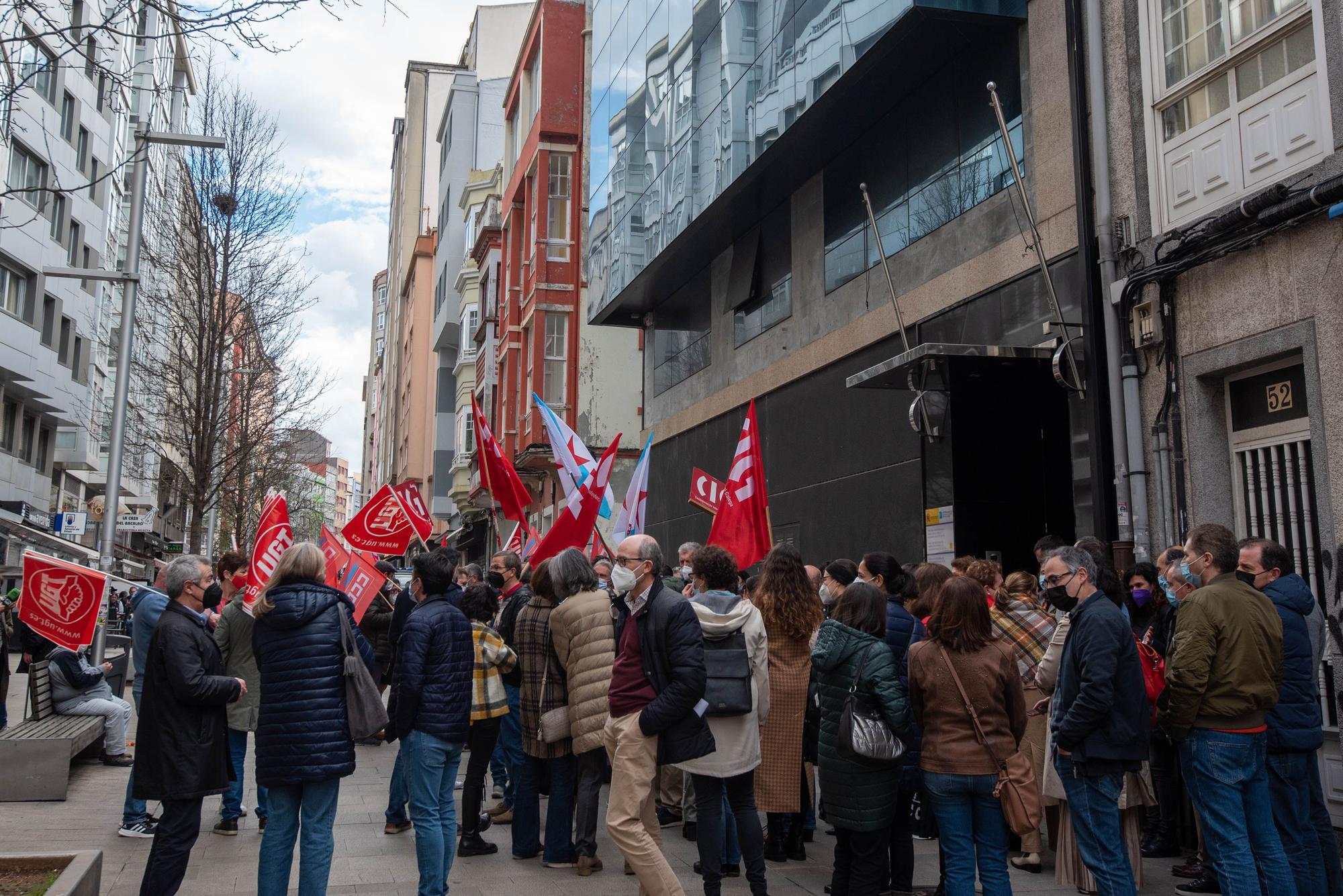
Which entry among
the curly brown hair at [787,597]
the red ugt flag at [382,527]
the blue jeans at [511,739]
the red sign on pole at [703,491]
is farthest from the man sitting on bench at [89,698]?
the curly brown hair at [787,597]

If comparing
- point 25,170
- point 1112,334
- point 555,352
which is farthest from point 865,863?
point 25,170

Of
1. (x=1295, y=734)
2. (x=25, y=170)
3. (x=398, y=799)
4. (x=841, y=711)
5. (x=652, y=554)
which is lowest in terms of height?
(x=398, y=799)

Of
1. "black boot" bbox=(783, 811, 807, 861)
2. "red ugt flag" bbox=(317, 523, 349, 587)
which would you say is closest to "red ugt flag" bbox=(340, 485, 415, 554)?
"red ugt flag" bbox=(317, 523, 349, 587)

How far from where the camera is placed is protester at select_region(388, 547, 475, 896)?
245 inches

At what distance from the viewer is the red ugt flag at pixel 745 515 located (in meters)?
11.1

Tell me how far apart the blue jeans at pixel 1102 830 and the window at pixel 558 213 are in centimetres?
2912

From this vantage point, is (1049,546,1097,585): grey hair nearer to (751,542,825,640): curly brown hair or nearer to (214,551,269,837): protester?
(751,542,825,640): curly brown hair

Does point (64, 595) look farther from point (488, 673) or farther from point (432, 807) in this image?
point (432, 807)

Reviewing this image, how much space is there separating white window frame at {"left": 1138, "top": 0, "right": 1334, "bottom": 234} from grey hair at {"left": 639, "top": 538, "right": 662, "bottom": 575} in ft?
20.0

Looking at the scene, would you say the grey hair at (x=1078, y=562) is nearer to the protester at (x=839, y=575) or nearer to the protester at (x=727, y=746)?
the protester at (x=727, y=746)

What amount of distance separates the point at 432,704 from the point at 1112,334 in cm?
722

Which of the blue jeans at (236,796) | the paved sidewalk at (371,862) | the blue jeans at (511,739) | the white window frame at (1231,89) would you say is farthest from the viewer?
the white window frame at (1231,89)

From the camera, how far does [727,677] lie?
6.27 m

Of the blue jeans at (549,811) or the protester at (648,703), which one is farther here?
the blue jeans at (549,811)
